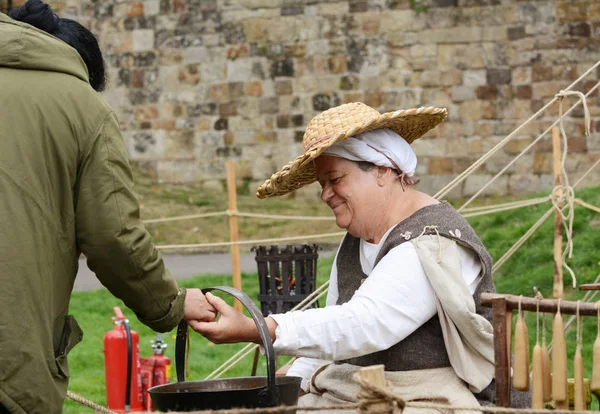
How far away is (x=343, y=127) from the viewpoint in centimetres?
306

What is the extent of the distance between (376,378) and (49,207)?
0.81 m

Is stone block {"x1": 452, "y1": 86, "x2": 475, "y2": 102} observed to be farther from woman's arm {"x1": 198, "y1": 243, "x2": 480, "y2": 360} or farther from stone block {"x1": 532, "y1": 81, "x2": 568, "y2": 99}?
woman's arm {"x1": 198, "y1": 243, "x2": 480, "y2": 360}

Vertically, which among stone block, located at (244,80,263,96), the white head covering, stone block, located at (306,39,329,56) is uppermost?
the white head covering

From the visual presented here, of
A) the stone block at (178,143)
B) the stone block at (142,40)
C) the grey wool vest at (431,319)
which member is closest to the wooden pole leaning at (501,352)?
the grey wool vest at (431,319)

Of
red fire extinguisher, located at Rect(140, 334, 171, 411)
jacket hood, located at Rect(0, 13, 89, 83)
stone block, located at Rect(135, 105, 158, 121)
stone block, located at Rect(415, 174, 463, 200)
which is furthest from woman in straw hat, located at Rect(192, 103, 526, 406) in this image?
stone block, located at Rect(135, 105, 158, 121)

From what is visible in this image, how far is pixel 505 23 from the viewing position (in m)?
12.5

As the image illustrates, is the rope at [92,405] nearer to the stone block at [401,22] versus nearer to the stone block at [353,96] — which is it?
the stone block at [353,96]

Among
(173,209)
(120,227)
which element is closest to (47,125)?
(120,227)

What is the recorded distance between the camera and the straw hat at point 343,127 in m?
3.01

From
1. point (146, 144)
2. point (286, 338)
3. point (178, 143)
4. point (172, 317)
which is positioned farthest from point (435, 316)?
point (146, 144)

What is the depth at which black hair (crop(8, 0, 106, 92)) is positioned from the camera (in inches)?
106

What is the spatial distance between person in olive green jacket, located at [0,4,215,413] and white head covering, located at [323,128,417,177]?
792 mm

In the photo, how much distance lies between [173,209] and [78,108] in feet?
32.6

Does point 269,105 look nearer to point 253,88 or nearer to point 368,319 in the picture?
point 253,88
